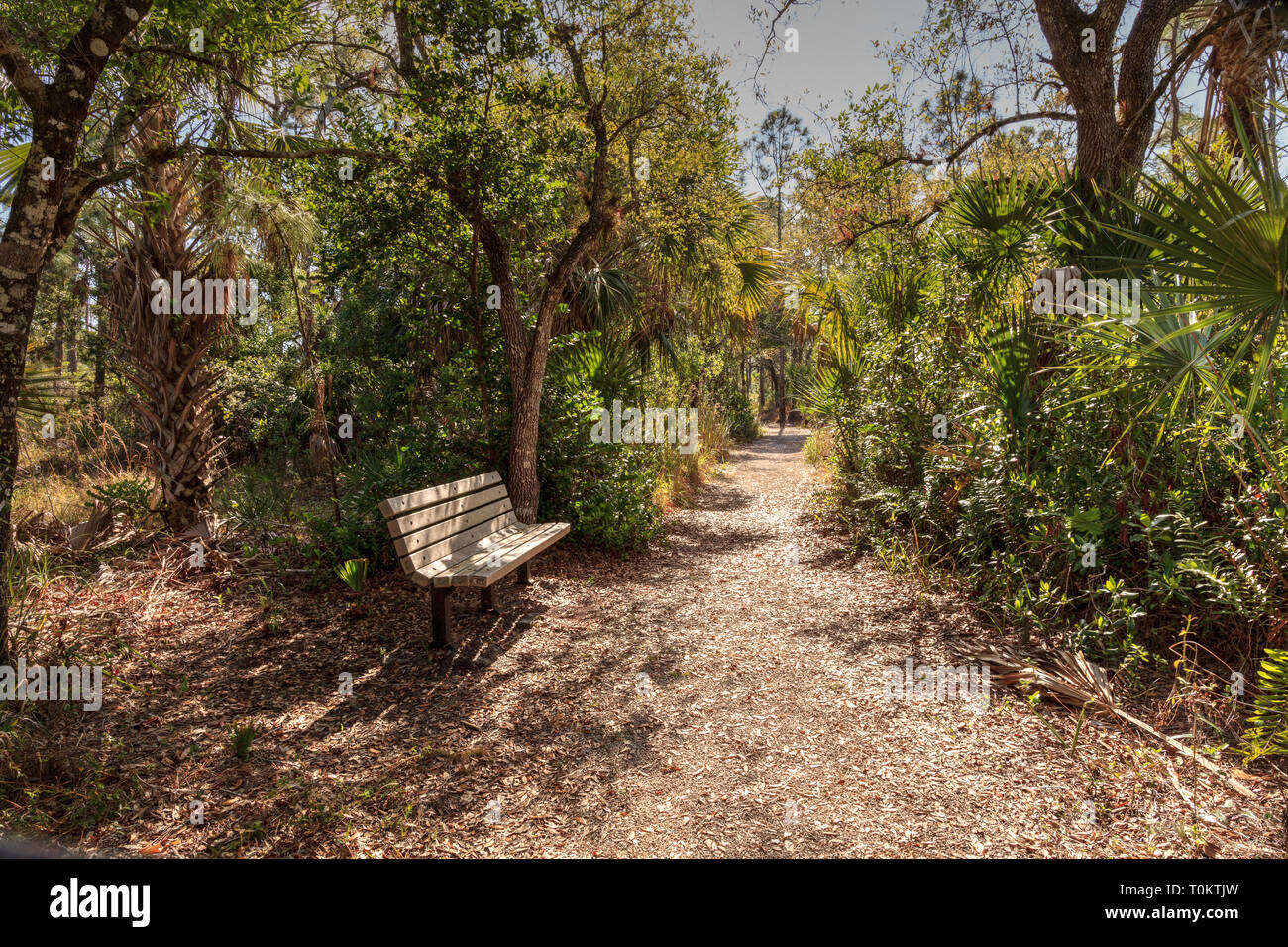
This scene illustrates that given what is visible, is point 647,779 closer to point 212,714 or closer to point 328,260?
point 212,714

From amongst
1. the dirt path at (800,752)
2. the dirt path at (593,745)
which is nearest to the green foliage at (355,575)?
the dirt path at (593,745)

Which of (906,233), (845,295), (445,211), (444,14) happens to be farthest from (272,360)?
(906,233)

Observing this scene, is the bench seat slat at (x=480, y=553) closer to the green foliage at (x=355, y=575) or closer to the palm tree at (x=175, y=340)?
the green foliage at (x=355, y=575)

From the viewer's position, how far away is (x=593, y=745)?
10.2 feet

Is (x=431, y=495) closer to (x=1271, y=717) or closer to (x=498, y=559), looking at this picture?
(x=498, y=559)

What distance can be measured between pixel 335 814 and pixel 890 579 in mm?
4580

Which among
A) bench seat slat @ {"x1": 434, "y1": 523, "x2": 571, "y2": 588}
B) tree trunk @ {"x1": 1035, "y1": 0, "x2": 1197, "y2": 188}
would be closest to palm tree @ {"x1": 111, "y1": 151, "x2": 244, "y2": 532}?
bench seat slat @ {"x1": 434, "y1": 523, "x2": 571, "y2": 588}

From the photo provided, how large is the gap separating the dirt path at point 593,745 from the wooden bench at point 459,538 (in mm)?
494

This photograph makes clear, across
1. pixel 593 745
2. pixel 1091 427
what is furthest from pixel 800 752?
pixel 1091 427

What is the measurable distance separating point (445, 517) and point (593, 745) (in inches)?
78.0

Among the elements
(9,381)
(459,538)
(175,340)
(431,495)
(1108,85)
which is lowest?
(459,538)

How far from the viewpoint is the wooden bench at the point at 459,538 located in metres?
3.78

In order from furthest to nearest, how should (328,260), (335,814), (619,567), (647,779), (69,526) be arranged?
(619,567) → (328,260) → (69,526) → (647,779) → (335,814)
